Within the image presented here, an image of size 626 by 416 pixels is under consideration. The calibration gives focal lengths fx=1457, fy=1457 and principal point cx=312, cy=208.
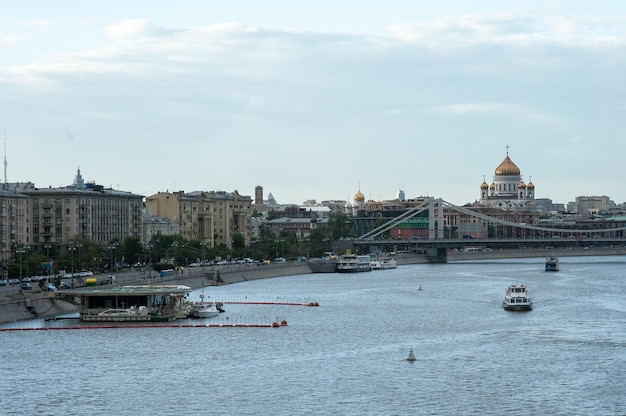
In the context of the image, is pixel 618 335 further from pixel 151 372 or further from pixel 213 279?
pixel 213 279

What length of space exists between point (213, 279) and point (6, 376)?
51497 mm

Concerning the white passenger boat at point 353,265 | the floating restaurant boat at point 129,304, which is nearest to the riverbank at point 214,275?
the floating restaurant boat at point 129,304

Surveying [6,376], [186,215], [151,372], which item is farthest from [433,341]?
[186,215]

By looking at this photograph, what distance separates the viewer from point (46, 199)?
113188mm

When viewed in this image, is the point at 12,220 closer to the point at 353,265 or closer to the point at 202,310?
the point at 353,265

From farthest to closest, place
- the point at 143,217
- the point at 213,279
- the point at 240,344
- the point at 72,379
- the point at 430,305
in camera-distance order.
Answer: the point at 143,217
the point at 213,279
the point at 430,305
the point at 240,344
the point at 72,379

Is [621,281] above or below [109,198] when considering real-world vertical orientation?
below

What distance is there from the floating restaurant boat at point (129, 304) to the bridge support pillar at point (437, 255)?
81.8 metres

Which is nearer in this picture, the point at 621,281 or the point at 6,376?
the point at 6,376

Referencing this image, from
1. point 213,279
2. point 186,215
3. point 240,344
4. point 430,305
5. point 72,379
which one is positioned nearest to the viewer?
point 72,379

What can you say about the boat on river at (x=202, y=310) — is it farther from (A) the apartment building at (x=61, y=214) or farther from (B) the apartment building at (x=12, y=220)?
(A) the apartment building at (x=61, y=214)

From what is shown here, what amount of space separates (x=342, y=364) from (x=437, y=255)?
330 feet

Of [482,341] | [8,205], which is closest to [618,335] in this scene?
[482,341]

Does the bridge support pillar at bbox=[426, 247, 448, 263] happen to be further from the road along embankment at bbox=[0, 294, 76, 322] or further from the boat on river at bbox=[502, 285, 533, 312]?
the road along embankment at bbox=[0, 294, 76, 322]
